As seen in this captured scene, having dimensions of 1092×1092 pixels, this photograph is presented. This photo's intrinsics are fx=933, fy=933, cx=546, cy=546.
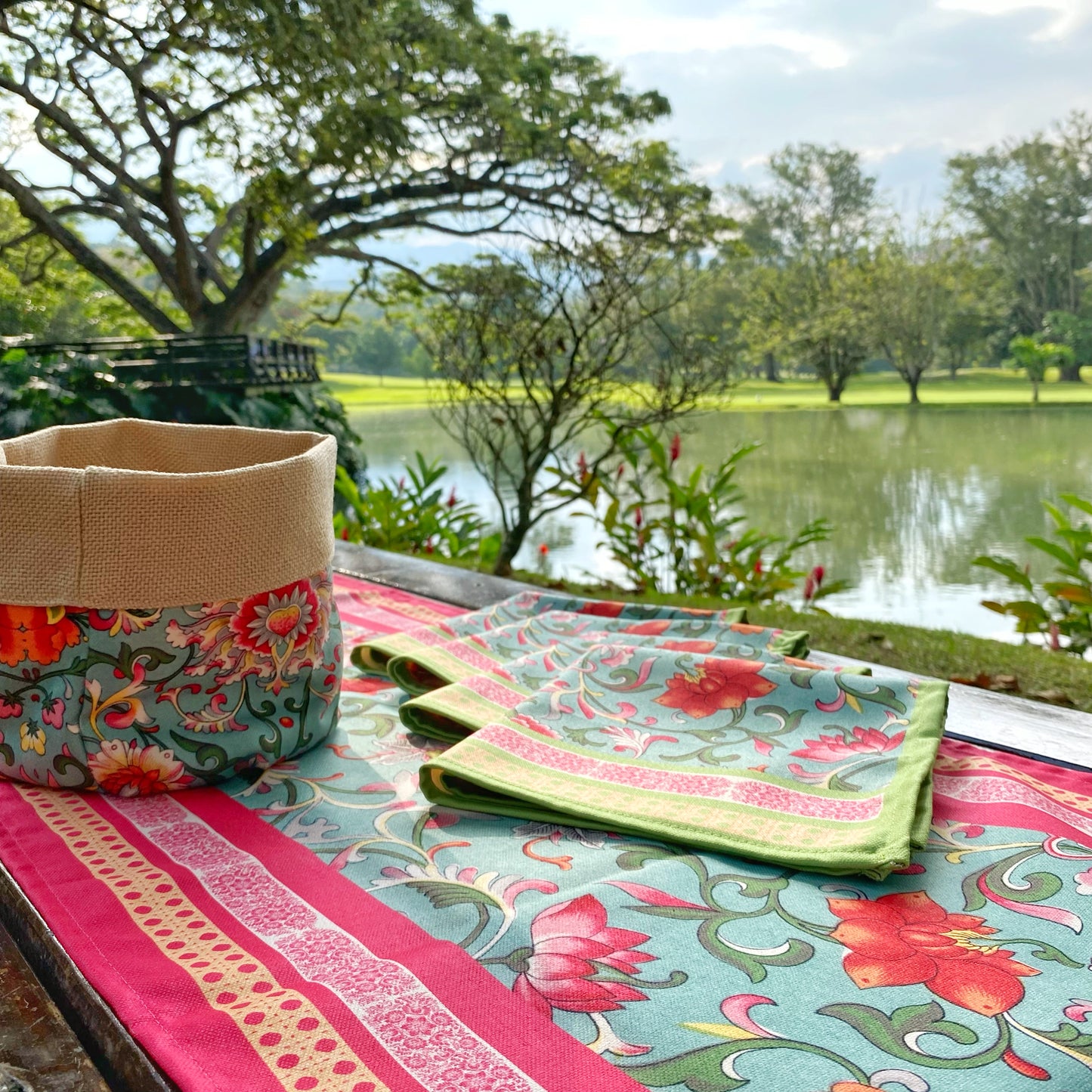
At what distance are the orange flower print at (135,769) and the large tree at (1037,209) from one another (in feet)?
15.0

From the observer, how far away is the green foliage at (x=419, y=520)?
332 centimetres

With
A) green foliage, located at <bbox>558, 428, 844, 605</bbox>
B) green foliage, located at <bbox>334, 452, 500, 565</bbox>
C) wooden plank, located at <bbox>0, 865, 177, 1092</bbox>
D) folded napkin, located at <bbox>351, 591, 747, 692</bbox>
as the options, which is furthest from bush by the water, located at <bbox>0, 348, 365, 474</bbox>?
wooden plank, located at <bbox>0, 865, 177, 1092</bbox>

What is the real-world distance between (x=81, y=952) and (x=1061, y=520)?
207 cm

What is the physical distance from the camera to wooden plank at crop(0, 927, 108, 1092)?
483 mm

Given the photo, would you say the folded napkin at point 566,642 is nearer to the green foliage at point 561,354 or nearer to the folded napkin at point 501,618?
the folded napkin at point 501,618

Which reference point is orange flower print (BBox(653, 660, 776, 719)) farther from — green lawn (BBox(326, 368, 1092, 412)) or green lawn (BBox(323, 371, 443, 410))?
green lawn (BBox(323, 371, 443, 410))

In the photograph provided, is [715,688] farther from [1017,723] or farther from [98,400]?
[98,400]

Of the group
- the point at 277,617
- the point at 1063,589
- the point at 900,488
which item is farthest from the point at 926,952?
the point at 900,488

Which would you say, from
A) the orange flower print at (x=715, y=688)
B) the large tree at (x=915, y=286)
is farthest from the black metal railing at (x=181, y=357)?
the orange flower print at (x=715, y=688)

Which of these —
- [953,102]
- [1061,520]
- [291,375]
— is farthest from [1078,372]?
[291,375]

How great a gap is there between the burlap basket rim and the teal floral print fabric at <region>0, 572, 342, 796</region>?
19 mm

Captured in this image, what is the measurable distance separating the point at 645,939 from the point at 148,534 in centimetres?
51

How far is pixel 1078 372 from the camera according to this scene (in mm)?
4766

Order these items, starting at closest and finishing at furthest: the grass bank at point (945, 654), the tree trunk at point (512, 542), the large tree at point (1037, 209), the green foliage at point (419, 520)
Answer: the grass bank at point (945, 654), the tree trunk at point (512, 542), the green foliage at point (419, 520), the large tree at point (1037, 209)
